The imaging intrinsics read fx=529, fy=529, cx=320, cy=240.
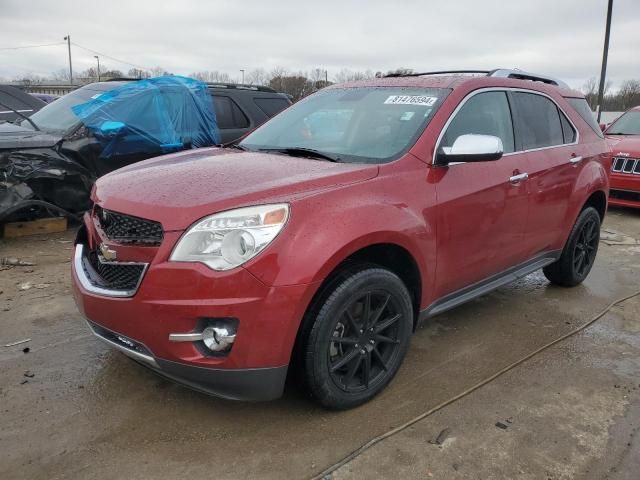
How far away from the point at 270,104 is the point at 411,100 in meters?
4.75

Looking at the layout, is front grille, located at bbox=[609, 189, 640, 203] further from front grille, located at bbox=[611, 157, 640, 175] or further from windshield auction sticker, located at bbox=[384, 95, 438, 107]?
windshield auction sticker, located at bbox=[384, 95, 438, 107]

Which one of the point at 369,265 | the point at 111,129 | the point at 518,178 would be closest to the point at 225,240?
the point at 369,265

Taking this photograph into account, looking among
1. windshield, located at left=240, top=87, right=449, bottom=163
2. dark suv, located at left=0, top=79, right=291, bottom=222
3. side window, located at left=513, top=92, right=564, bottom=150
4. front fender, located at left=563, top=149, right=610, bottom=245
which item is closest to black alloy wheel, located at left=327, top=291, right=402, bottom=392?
windshield, located at left=240, top=87, right=449, bottom=163

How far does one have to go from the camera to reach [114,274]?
8.55 feet

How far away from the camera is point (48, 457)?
2430mm

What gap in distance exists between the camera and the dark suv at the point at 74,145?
5.62 meters

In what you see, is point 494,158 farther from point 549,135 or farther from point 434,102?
point 549,135

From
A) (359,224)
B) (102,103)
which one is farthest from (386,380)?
(102,103)

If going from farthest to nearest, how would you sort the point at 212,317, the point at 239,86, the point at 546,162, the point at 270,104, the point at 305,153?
the point at 270,104, the point at 239,86, the point at 546,162, the point at 305,153, the point at 212,317

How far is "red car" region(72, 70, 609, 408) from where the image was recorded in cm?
232

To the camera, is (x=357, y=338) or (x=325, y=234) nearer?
(x=325, y=234)

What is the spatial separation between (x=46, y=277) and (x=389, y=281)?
3487 mm

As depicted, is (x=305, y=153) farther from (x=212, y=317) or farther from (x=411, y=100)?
(x=212, y=317)

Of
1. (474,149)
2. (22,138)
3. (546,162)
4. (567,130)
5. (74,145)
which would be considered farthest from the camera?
(74,145)
